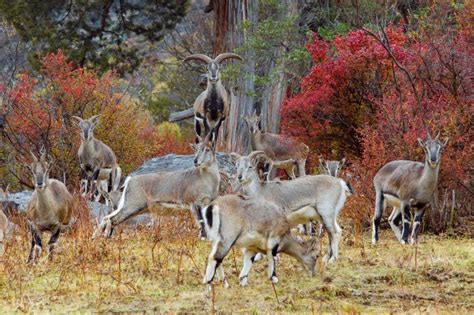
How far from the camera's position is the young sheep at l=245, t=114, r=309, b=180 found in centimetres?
1875

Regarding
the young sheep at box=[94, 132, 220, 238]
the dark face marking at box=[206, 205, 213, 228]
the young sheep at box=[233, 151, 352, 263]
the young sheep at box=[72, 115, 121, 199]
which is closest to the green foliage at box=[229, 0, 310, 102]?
the young sheep at box=[72, 115, 121, 199]

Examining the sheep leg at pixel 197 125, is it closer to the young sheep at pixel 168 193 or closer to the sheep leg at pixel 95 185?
the sheep leg at pixel 95 185

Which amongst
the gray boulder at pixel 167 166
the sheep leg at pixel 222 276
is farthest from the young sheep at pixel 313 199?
the gray boulder at pixel 167 166

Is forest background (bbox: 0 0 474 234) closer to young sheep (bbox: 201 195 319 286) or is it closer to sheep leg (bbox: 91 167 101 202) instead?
sheep leg (bbox: 91 167 101 202)

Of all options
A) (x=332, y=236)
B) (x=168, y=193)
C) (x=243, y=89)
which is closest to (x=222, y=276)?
(x=332, y=236)

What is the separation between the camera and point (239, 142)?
21.9 metres

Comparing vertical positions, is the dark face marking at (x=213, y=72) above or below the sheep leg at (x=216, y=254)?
above

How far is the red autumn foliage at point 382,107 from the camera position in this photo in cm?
1455

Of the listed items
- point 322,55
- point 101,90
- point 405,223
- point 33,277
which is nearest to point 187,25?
point 101,90

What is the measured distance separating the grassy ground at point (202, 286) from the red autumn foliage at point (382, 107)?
2259 mm

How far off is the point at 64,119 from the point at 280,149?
487 cm

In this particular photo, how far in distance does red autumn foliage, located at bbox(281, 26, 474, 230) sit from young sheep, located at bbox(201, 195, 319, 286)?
4.64m

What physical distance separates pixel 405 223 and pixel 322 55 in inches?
267

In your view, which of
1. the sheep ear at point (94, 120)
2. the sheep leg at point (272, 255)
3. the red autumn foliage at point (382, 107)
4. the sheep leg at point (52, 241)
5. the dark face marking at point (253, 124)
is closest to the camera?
the sheep leg at point (272, 255)
